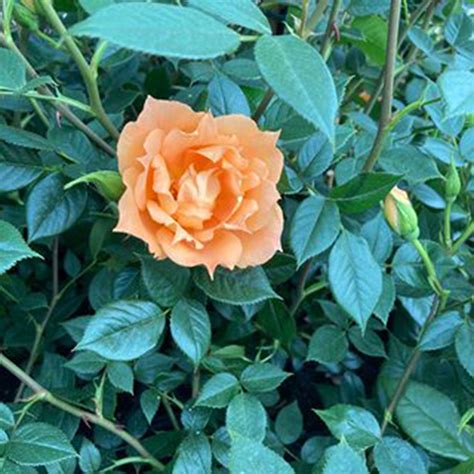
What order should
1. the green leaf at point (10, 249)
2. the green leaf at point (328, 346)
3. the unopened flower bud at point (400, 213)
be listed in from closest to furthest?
1. the green leaf at point (10, 249)
2. the unopened flower bud at point (400, 213)
3. the green leaf at point (328, 346)

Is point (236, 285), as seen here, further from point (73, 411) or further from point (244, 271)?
point (73, 411)

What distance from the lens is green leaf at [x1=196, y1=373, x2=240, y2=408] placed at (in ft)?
1.83

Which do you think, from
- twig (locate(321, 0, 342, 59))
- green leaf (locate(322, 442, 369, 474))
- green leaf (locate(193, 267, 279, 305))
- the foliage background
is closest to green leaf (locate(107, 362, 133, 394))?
the foliage background

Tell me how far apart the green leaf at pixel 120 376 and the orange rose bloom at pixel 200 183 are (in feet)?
0.44

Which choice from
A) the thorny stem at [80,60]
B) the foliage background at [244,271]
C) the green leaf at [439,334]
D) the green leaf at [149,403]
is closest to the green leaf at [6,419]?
the foliage background at [244,271]

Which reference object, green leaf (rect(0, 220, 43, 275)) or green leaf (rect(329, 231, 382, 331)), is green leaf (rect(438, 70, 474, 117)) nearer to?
green leaf (rect(329, 231, 382, 331))

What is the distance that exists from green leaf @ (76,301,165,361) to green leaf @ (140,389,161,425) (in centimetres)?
10

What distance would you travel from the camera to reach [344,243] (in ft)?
1.80

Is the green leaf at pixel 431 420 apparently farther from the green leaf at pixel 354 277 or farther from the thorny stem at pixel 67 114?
the thorny stem at pixel 67 114

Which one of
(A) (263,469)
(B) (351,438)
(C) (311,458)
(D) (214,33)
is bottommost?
(C) (311,458)

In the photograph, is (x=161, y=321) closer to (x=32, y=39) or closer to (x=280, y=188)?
(x=280, y=188)

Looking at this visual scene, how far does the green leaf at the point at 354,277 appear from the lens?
52 centimetres

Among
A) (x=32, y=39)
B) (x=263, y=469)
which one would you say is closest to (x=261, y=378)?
(x=263, y=469)

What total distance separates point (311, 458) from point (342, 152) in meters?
0.28
